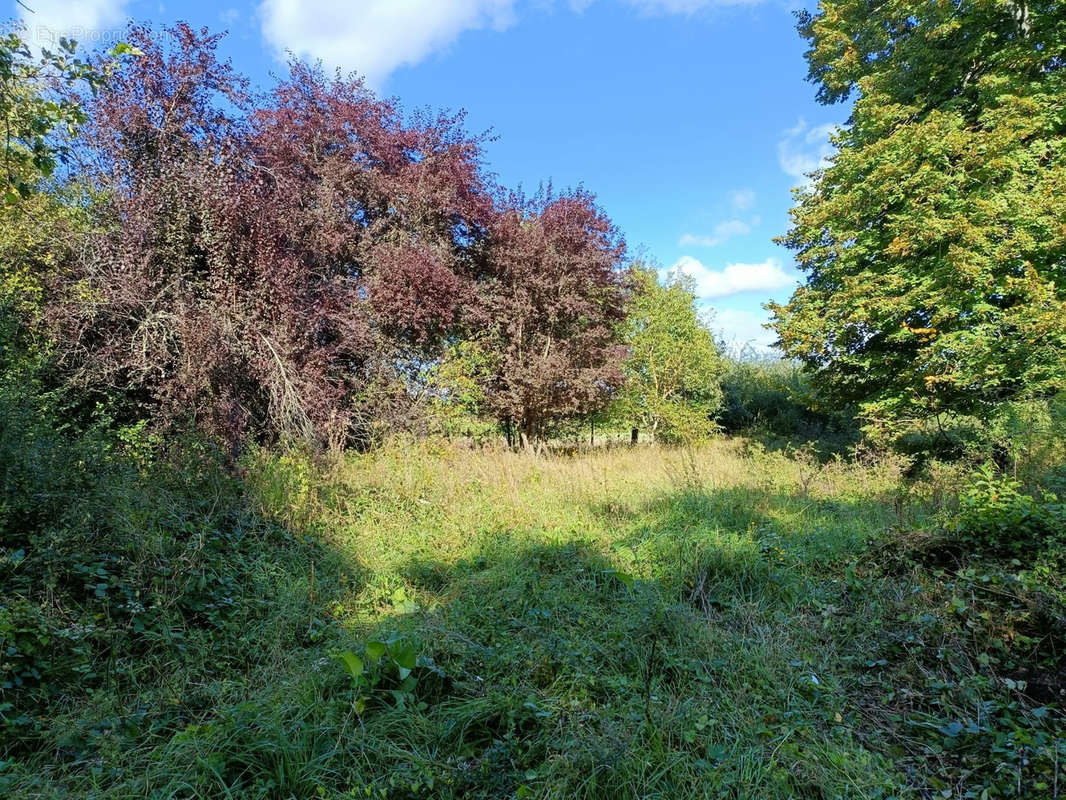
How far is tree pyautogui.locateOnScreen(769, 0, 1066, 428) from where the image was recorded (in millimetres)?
6910

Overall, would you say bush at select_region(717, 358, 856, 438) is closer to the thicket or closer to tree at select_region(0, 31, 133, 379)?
the thicket

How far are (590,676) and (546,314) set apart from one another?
7.87 meters

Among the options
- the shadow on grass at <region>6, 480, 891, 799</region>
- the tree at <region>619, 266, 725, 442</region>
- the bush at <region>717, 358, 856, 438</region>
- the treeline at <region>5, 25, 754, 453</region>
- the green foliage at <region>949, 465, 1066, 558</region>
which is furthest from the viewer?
the bush at <region>717, 358, 856, 438</region>

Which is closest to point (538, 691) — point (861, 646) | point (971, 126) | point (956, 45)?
point (861, 646)

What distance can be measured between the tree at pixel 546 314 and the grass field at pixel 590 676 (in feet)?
16.4

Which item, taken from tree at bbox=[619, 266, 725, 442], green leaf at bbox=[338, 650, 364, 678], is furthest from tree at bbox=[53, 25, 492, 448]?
tree at bbox=[619, 266, 725, 442]

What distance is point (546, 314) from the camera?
9703 millimetres

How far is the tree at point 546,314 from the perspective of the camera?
9398mm

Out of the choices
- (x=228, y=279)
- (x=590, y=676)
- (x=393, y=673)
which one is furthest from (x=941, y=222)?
(x=228, y=279)

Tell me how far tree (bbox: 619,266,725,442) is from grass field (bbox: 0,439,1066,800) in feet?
25.8

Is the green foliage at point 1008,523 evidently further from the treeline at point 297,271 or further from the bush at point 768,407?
the bush at point 768,407

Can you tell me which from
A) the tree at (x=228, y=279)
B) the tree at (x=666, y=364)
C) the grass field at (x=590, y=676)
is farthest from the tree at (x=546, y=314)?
the grass field at (x=590, y=676)

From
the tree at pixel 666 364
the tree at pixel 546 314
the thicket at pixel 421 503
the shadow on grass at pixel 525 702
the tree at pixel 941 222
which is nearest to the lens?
the shadow on grass at pixel 525 702

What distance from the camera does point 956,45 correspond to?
8578 millimetres
